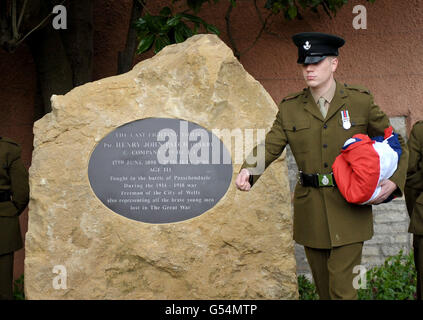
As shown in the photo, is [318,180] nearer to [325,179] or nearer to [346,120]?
[325,179]

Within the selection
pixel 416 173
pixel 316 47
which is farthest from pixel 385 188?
pixel 416 173

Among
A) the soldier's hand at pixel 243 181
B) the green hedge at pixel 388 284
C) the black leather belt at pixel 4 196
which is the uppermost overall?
the black leather belt at pixel 4 196

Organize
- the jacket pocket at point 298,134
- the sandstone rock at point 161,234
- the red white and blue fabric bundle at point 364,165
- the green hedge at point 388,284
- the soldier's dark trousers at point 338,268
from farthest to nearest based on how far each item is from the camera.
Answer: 1. the green hedge at point 388,284
2. the sandstone rock at point 161,234
3. the jacket pocket at point 298,134
4. the soldier's dark trousers at point 338,268
5. the red white and blue fabric bundle at point 364,165

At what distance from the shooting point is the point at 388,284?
165 inches

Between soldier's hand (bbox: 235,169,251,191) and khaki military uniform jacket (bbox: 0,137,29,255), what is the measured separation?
5.53 ft

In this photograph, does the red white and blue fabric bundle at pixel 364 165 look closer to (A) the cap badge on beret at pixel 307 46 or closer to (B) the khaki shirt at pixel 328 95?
(B) the khaki shirt at pixel 328 95

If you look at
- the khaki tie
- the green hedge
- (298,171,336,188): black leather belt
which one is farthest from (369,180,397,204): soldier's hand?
the green hedge

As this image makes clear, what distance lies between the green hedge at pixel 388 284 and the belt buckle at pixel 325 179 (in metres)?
1.59

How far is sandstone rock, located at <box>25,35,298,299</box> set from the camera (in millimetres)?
3377

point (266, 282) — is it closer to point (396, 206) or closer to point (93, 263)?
point (93, 263)

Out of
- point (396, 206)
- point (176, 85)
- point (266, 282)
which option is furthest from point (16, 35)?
point (396, 206)

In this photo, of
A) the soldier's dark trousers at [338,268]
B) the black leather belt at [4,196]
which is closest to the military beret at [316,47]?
the soldier's dark trousers at [338,268]

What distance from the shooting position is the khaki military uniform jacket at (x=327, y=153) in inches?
111

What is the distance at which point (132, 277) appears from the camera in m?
3.40
